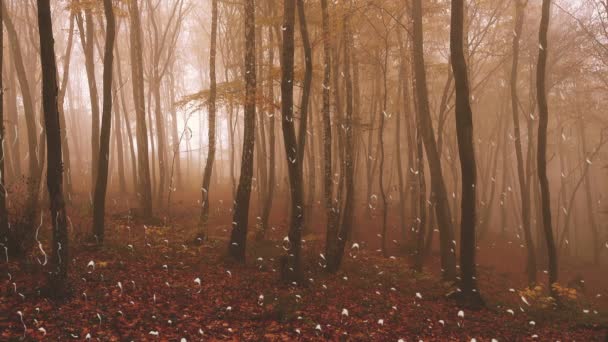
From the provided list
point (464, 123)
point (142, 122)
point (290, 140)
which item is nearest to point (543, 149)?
point (464, 123)

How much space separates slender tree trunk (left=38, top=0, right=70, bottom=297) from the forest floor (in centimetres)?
78

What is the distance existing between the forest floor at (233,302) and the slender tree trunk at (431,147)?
1195 mm

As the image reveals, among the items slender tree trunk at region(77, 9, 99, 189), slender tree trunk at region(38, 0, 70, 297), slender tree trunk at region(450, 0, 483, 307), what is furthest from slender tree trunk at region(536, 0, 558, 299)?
slender tree trunk at region(77, 9, 99, 189)

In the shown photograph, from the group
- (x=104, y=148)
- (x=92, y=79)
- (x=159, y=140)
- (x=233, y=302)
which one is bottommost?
(x=233, y=302)

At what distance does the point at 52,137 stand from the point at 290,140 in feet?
15.2

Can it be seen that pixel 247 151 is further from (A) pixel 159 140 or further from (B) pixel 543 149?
(A) pixel 159 140

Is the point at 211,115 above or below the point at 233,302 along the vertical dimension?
above

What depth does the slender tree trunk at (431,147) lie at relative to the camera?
1195 centimetres

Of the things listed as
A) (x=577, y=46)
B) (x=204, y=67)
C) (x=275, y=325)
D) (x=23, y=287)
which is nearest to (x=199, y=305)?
(x=275, y=325)

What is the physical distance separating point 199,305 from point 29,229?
4.20 metres

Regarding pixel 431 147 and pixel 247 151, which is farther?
pixel 431 147

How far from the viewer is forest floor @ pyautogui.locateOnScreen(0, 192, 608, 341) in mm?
6504

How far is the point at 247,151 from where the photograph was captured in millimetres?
10781

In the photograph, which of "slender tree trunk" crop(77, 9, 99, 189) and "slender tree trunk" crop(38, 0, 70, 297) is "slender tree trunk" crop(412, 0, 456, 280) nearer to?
"slender tree trunk" crop(38, 0, 70, 297)
